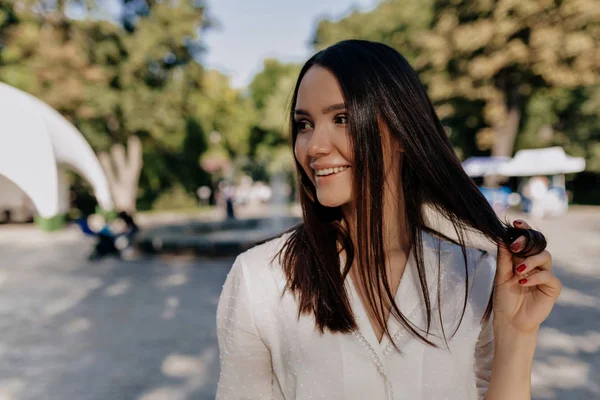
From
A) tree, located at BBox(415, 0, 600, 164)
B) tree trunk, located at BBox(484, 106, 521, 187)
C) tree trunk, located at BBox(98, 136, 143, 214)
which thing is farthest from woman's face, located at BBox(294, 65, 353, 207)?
tree trunk, located at BBox(98, 136, 143, 214)

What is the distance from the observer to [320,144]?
4.52ft

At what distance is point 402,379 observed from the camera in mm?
1343

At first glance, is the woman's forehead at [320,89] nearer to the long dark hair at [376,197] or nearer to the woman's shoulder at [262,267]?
the long dark hair at [376,197]

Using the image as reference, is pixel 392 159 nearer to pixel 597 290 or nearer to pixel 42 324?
pixel 42 324

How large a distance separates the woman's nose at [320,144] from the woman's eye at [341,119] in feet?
0.16

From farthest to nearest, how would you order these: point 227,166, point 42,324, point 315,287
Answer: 1. point 227,166
2. point 42,324
3. point 315,287

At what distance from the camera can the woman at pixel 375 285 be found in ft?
4.41

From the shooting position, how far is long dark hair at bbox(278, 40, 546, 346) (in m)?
1.35

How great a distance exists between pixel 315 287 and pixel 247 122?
164 feet

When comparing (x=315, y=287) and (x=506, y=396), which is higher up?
(x=315, y=287)

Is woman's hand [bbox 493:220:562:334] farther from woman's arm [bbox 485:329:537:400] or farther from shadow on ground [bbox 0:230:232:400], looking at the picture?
shadow on ground [bbox 0:230:232:400]

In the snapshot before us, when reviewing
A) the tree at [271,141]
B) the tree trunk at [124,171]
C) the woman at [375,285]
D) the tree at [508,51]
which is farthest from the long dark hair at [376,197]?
the tree at [271,141]

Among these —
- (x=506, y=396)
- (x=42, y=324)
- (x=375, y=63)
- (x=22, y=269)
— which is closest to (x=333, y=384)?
(x=506, y=396)

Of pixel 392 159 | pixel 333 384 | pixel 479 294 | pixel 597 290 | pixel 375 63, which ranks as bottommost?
pixel 597 290
